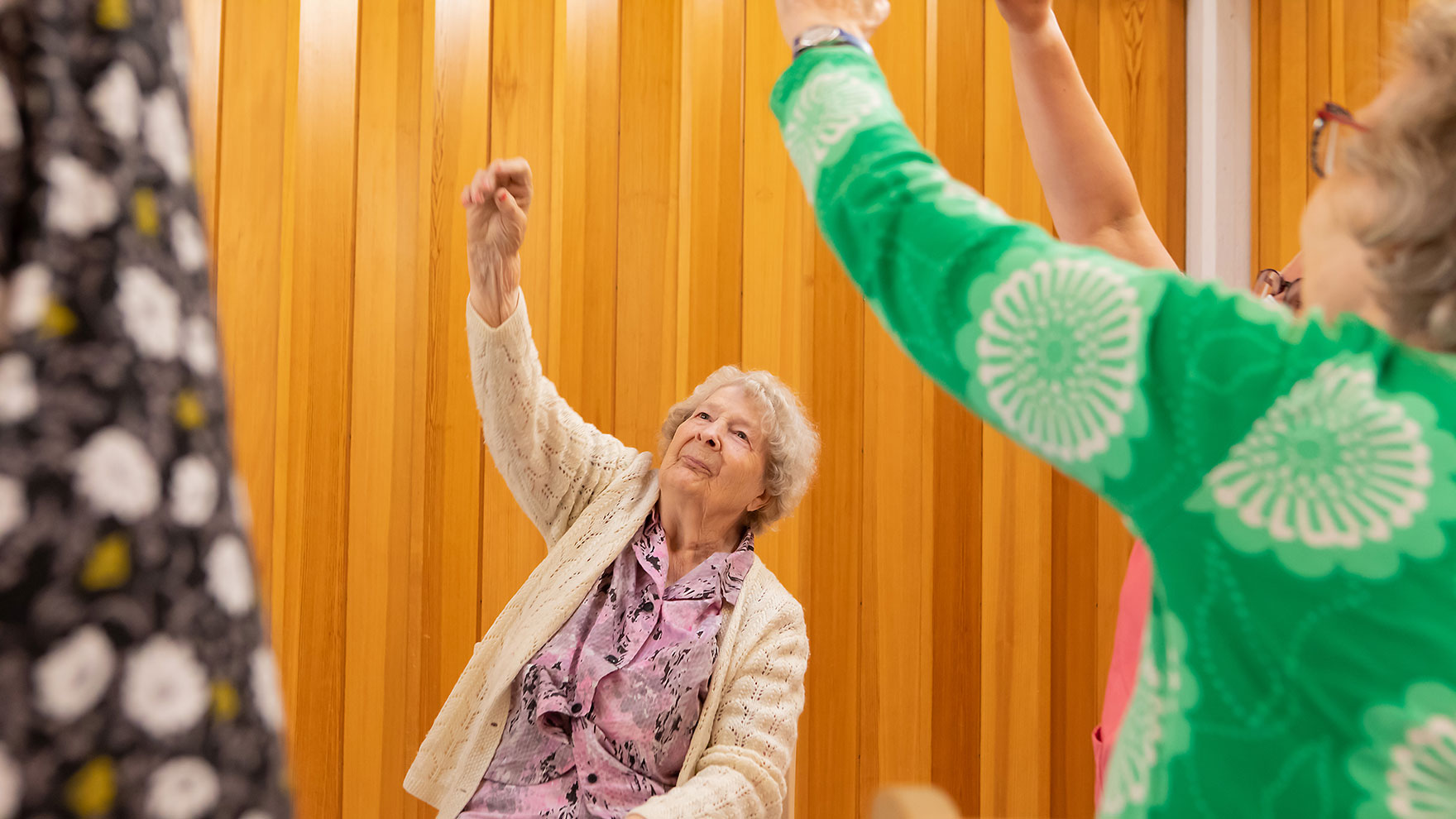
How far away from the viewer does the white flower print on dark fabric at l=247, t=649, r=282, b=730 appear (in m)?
0.40

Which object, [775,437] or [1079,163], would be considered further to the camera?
[775,437]

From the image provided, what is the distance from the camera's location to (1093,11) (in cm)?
297

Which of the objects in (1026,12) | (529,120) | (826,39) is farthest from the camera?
(529,120)

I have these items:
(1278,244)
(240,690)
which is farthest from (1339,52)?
(240,690)

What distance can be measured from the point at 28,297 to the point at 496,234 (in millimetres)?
1525

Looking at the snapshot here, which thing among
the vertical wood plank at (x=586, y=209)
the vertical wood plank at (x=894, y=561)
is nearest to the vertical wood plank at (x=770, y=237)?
the vertical wood plank at (x=894, y=561)

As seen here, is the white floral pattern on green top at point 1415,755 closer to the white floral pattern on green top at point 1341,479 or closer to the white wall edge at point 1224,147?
the white floral pattern on green top at point 1341,479

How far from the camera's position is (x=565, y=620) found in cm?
186

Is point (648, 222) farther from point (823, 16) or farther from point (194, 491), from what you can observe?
point (194, 491)

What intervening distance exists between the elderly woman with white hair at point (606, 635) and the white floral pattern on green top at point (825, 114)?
116 centimetres

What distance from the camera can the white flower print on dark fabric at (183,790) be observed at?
0.37 m

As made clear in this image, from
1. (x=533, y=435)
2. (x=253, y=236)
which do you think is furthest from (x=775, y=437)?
(x=253, y=236)

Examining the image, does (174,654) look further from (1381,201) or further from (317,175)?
(317,175)

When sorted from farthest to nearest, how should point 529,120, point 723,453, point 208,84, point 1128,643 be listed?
point 529,120 → point 208,84 → point 723,453 → point 1128,643
